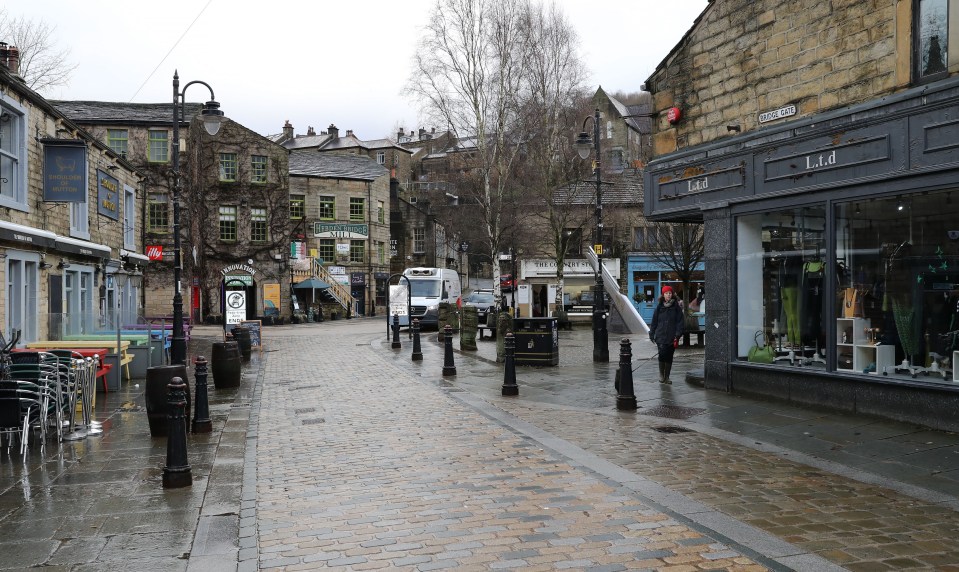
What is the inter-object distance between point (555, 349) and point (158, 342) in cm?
883

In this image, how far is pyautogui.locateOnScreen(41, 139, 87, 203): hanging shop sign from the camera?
51.1 ft

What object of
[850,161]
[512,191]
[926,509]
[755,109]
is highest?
[512,191]

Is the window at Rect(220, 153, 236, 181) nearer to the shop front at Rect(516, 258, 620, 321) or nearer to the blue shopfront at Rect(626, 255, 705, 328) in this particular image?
the shop front at Rect(516, 258, 620, 321)

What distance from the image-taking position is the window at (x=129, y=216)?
24241mm

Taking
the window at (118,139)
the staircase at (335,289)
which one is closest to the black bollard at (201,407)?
the window at (118,139)

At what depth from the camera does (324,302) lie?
161ft

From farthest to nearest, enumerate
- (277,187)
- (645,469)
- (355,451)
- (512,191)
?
(277,187), (512,191), (355,451), (645,469)

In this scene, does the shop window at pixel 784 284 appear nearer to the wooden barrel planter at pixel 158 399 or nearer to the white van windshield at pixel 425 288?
the wooden barrel planter at pixel 158 399

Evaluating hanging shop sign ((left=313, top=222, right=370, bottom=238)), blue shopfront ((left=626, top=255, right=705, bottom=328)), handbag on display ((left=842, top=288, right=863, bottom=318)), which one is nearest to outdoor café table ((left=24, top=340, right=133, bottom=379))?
handbag on display ((left=842, top=288, right=863, bottom=318))

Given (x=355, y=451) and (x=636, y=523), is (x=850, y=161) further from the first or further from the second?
(x=355, y=451)

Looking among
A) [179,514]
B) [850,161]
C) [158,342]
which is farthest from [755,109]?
[158,342]

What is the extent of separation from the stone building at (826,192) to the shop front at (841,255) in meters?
0.02

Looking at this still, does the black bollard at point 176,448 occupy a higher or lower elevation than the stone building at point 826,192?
lower

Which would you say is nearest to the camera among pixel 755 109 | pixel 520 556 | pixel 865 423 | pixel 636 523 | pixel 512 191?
pixel 520 556
